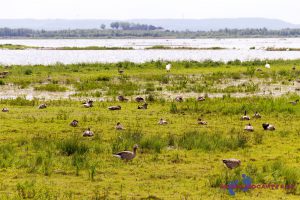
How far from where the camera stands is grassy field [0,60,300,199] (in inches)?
484

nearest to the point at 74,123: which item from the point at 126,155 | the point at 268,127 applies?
the point at 126,155

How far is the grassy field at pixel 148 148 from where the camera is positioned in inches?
484

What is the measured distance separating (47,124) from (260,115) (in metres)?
8.28

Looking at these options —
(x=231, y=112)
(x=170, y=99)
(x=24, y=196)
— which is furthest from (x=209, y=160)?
(x=170, y=99)

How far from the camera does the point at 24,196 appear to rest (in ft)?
37.9

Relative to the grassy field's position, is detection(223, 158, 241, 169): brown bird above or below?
above

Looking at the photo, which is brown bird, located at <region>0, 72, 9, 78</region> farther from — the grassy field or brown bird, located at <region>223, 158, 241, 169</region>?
brown bird, located at <region>223, 158, 241, 169</region>

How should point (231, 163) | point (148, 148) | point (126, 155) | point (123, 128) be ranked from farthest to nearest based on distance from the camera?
1. point (123, 128)
2. point (148, 148)
3. point (126, 155)
4. point (231, 163)

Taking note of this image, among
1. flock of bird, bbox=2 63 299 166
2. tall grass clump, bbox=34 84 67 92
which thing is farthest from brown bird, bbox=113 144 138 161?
tall grass clump, bbox=34 84 67 92

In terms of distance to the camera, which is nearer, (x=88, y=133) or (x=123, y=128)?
(x=88, y=133)

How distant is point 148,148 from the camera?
16.5m

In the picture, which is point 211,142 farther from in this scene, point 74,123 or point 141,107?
point 141,107

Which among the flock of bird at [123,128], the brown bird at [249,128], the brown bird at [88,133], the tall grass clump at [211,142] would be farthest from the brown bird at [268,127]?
the brown bird at [88,133]

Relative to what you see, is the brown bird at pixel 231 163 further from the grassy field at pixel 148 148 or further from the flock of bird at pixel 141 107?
the grassy field at pixel 148 148
